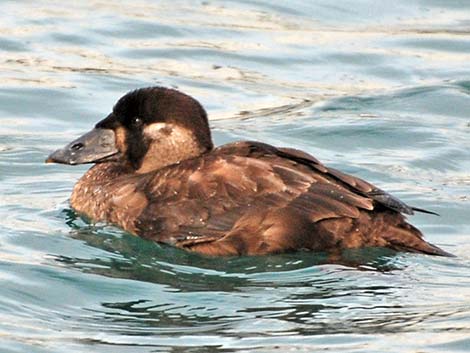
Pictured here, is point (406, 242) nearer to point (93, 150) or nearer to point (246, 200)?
point (246, 200)

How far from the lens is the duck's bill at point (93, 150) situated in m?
9.20

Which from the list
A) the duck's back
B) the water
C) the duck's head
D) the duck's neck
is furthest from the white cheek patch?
the water

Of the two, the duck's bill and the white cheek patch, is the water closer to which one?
the duck's bill

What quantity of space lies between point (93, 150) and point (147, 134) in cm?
44

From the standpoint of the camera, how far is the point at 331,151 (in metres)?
11.1

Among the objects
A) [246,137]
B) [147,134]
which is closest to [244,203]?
[147,134]

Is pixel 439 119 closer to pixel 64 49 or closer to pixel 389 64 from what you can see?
pixel 389 64

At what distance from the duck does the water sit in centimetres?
10

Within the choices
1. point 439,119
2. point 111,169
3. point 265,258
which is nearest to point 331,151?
point 439,119

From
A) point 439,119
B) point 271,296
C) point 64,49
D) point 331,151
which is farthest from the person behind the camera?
point 64,49

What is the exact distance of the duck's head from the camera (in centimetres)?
884

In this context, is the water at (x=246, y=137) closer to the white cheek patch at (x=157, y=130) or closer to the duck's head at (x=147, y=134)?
the duck's head at (x=147, y=134)

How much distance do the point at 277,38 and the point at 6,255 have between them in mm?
6461

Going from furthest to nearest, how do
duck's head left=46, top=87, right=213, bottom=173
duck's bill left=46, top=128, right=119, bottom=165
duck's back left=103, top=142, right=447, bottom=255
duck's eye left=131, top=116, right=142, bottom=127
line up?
duck's bill left=46, top=128, right=119, bottom=165, duck's eye left=131, top=116, right=142, bottom=127, duck's head left=46, top=87, right=213, bottom=173, duck's back left=103, top=142, right=447, bottom=255
